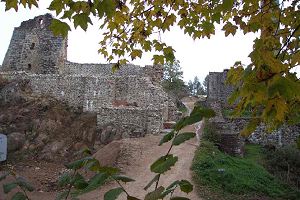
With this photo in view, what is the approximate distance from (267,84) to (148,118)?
13945mm

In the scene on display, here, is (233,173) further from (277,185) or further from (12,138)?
(12,138)

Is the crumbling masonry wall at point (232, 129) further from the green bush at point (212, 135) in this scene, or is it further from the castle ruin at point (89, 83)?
the castle ruin at point (89, 83)

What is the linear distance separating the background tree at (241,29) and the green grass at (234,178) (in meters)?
5.91

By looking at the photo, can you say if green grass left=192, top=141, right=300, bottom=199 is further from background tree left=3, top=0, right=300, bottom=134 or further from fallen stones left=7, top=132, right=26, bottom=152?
fallen stones left=7, top=132, right=26, bottom=152

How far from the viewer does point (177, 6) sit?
4.89m

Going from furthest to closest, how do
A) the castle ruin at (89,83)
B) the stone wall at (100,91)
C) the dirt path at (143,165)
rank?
the stone wall at (100,91)
the castle ruin at (89,83)
the dirt path at (143,165)

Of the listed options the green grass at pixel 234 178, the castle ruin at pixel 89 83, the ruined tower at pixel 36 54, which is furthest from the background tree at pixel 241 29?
the ruined tower at pixel 36 54

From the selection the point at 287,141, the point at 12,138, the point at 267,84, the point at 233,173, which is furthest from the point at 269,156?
the point at 267,84

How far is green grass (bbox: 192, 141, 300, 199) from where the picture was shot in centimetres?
1000

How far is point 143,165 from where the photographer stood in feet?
39.9

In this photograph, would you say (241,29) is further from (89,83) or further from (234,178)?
(89,83)

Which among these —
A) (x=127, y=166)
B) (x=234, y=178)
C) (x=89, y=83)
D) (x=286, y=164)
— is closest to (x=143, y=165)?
(x=127, y=166)

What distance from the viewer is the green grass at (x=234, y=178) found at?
1000cm

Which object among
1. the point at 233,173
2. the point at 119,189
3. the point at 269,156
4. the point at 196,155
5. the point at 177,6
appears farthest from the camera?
the point at 269,156
